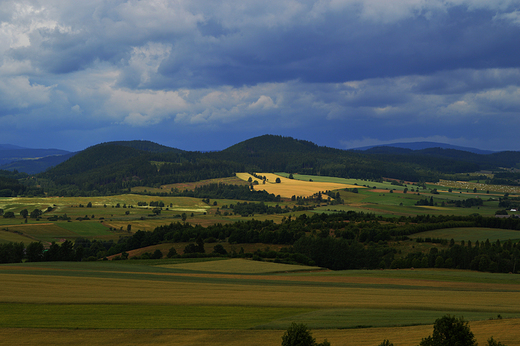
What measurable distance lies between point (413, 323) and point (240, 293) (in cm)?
2021

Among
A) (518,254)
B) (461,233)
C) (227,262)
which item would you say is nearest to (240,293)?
(227,262)

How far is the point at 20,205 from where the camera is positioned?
19862 centimetres

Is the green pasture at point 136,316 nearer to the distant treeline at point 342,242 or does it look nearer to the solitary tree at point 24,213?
the distant treeline at point 342,242

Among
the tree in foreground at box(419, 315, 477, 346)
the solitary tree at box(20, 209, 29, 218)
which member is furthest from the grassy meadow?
the solitary tree at box(20, 209, 29, 218)

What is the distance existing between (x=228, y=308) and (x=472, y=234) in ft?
360

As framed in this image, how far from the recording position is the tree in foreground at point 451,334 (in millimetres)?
24031

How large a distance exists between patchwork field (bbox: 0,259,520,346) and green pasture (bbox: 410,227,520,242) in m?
66.1

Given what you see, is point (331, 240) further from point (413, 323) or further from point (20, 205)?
point (20, 205)

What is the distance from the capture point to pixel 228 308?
3834 cm

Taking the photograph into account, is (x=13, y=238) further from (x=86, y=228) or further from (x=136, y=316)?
(x=136, y=316)

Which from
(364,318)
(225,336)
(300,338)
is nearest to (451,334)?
(300,338)

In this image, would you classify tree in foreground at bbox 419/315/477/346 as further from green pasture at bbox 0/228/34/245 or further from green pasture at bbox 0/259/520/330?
green pasture at bbox 0/228/34/245

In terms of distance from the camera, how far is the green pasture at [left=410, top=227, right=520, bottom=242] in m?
119

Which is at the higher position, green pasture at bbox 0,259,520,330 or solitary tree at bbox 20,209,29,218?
green pasture at bbox 0,259,520,330
